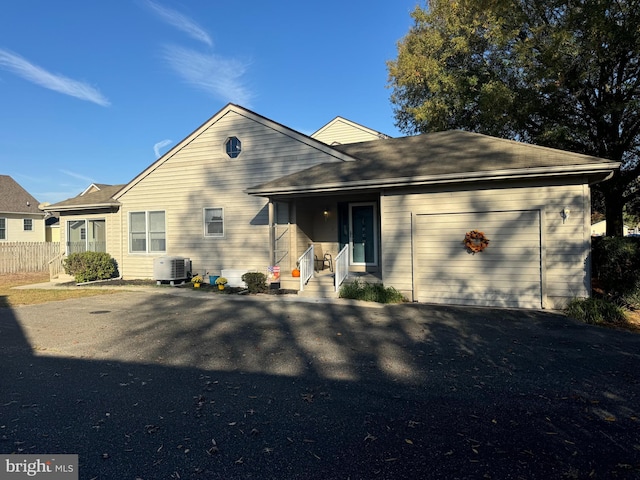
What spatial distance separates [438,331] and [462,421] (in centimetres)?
353

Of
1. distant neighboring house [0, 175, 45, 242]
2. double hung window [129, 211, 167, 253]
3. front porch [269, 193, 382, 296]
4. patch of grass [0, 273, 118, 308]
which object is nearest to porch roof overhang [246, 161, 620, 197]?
front porch [269, 193, 382, 296]

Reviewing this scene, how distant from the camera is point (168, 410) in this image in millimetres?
3920

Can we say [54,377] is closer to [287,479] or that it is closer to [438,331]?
[287,479]

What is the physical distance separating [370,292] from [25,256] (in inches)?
720

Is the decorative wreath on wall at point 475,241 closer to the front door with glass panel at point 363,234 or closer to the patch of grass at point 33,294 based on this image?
the front door with glass panel at point 363,234

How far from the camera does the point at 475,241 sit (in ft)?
30.5

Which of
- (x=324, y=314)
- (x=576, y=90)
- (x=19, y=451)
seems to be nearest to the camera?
(x=19, y=451)

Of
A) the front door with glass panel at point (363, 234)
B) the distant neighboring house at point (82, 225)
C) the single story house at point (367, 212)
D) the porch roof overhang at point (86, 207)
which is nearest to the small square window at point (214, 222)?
the single story house at point (367, 212)

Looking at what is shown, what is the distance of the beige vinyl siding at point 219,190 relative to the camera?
1313 centimetres

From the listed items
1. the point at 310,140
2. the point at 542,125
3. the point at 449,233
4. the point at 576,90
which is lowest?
the point at 449,233

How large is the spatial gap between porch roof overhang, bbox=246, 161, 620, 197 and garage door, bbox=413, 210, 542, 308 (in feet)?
2.79

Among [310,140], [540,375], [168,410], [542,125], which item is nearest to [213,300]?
[310,140]

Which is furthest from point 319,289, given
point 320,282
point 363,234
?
point 363,234

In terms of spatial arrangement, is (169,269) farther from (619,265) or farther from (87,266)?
(619,265)
